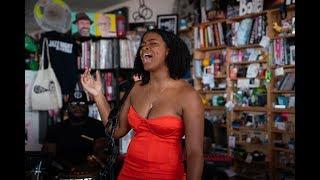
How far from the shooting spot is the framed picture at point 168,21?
565cm

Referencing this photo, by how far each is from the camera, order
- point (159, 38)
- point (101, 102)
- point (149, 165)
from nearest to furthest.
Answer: point (149, 165) < point (159, 38) < point (101, 102)

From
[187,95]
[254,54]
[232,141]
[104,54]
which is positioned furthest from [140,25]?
[187,95]

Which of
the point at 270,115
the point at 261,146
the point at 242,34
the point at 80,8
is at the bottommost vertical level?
the point at 261,146

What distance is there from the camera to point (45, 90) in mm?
4410

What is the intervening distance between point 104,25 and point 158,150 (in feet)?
10.8

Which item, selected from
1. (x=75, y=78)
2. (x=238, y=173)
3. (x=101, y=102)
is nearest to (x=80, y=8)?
(x=75, y=78)

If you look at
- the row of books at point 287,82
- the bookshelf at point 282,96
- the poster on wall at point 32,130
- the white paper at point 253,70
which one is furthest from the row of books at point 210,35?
the poster on wall at point 32,130

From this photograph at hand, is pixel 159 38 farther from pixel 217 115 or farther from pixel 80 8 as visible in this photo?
pixel 80 8

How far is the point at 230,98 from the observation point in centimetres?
498

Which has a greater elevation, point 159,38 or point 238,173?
point 159,38

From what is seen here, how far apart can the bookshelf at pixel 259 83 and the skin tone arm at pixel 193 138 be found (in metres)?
2.87

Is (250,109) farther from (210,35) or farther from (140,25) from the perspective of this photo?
(140,25)

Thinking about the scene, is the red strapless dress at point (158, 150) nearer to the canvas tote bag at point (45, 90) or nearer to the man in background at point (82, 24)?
the canvas tote bag at point (45, 90)

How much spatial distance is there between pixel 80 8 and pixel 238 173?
4661 mm
